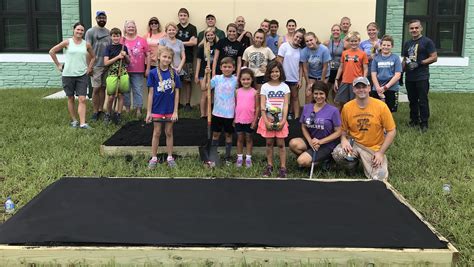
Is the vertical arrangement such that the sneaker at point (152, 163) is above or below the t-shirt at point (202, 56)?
below

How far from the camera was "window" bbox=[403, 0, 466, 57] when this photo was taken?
12367 millimetres

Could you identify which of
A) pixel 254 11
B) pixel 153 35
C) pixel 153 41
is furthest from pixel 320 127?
pixel 254 11

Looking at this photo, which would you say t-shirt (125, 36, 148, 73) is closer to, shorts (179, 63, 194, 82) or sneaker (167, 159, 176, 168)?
shorts (179, 63, 194, 82)

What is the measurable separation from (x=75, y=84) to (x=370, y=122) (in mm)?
4724

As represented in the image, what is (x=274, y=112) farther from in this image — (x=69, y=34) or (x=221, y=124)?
(x=69, y=34)

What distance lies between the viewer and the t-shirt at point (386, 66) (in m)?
7.11

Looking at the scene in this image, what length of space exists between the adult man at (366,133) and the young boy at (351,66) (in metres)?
2.01

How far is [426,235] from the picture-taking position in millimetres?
3383

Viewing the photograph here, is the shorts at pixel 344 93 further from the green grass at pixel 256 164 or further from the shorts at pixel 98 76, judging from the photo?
the shorts at pixel 98 76

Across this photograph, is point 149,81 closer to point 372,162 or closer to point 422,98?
point 372,162

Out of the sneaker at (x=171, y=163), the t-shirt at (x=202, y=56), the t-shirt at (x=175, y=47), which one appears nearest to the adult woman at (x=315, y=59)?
the t-shirt at (x=202, y=56)

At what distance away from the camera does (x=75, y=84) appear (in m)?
7.55

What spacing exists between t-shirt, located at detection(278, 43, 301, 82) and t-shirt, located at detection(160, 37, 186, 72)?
5.81 ft

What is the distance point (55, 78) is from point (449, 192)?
35.4ft
